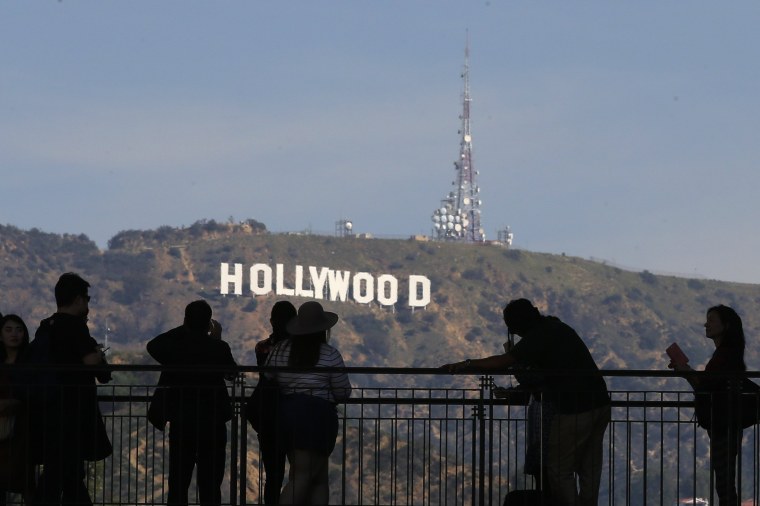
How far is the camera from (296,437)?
904 cm

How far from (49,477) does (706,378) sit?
421 centimetres

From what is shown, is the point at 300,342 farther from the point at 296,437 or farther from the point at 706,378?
the point at 706,378

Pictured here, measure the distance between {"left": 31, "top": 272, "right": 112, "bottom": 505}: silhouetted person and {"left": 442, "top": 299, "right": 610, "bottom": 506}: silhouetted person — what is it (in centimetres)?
227

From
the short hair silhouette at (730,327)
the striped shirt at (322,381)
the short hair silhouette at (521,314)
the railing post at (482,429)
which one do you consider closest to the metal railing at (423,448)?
the railing post at (482,429)

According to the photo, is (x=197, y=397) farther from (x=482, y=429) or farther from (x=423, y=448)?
(x=423, y=448)

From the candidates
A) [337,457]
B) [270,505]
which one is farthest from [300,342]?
[337,457]

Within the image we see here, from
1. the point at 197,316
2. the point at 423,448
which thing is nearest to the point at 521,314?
the point at 197,316


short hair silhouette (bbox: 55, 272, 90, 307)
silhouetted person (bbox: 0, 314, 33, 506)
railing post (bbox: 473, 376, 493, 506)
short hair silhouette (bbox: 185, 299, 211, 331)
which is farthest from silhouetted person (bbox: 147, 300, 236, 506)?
railing post (bbox: 473, 376, 493, 506)

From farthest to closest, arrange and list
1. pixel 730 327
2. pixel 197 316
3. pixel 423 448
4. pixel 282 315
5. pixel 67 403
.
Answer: pixel 423 448
pixel 282 315
pixel 730 327
pixel 197 316
pixel 67 403

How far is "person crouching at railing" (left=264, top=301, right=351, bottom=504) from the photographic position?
9.04 m

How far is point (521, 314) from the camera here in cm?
944

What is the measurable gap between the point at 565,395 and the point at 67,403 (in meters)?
3.15

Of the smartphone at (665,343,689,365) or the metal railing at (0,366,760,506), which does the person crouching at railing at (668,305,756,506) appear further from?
the metal railing at (0,366,760,506)

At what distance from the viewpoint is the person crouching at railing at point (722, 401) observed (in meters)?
9.55
